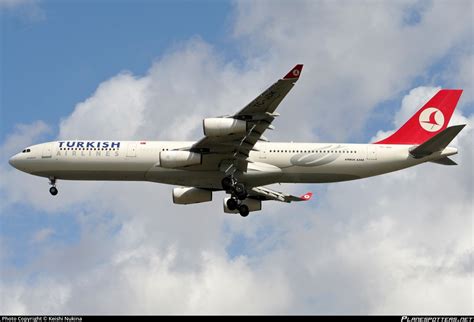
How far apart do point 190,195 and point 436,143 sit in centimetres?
1863

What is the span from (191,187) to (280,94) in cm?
1726

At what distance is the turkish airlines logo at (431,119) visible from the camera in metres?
73.3

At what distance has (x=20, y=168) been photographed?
241ft

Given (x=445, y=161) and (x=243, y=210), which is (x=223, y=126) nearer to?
(x=243, y=210)

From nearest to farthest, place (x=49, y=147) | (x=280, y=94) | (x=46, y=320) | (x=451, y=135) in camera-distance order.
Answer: (x=46, y=320) → (x=280, y=94) → (x=451, y=135) → (x=49, y=147)

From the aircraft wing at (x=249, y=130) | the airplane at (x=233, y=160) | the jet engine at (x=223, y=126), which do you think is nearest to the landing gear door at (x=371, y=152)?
the airplane at (x=233, y=160)

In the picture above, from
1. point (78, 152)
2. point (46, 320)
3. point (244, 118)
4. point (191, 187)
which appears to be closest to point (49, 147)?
point (78, 152)

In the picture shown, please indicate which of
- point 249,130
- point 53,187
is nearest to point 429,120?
point 249,130

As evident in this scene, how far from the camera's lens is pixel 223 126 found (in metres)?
62.2

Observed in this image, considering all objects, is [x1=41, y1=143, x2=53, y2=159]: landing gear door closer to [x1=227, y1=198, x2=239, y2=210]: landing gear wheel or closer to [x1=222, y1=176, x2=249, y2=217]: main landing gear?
[x1=222, y1=176, x2=249, y2=217]: main landing gear

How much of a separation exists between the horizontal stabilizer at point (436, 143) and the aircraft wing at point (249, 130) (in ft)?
38.6

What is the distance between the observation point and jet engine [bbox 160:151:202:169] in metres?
66.9

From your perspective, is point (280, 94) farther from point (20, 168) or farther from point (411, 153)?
point (20, 168)

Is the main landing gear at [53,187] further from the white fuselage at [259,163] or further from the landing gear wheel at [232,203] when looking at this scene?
the landing gear wheel at [232,203]
